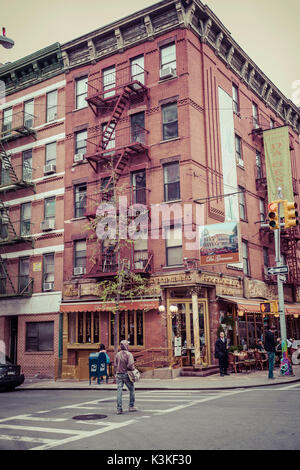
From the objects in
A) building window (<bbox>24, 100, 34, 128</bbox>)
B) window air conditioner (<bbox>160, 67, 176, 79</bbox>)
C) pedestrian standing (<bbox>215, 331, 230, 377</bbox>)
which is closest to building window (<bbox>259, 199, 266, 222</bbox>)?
window air conditioner (<bbox>160, 67, 176, 79</bbox>)

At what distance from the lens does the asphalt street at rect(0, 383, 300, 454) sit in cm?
730

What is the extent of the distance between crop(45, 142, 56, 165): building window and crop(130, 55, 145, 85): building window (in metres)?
6.70

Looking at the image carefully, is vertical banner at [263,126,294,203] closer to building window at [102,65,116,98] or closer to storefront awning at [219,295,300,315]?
storefront awning at [219,295,300,315]

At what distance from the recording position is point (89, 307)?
2391 centimetres

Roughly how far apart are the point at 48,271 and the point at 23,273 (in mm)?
2120

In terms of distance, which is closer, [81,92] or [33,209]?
[81,92]

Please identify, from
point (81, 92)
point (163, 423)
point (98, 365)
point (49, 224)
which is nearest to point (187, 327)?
point (98, 365)

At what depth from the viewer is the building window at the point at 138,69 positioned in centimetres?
2522

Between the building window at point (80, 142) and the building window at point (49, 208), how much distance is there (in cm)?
332

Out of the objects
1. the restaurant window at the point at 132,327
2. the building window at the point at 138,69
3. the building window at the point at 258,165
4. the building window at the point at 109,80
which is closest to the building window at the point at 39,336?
the restaurant window at the point at 132,327

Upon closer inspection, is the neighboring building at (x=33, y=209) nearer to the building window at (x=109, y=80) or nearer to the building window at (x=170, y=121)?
the building window at (x=109, y=80)

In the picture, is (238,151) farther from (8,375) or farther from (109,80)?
(8,375)

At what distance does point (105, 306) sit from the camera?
23.2 m

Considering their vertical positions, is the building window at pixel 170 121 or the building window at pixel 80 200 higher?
the building window at pixel 170 121
